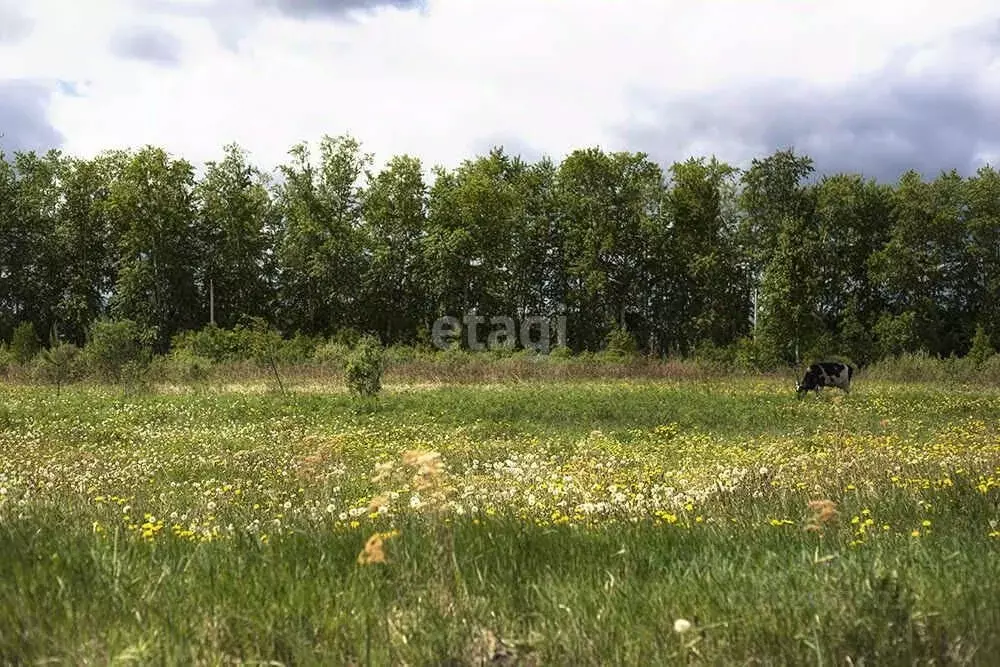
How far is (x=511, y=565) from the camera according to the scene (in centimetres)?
443

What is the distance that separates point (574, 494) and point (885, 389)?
1050 inches

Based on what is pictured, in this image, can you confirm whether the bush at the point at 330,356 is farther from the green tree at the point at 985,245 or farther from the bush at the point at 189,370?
the green tree at the point at 985,245

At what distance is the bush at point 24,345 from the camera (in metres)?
47.1

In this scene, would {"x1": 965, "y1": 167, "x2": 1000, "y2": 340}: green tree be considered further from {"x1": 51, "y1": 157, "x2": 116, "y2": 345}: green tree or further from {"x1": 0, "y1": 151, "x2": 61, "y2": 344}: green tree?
{"x1": 0, "y1": 151, "x2": 61, "y2": 344}: green tree

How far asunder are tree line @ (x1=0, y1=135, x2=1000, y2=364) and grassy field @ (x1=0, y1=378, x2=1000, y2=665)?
57367 mm

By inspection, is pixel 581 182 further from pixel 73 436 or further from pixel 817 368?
pixel 73 436

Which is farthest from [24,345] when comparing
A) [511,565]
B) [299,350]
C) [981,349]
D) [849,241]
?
[849,241]

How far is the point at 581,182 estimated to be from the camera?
241 ft

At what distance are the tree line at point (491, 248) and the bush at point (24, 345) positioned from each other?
1637 centimetres

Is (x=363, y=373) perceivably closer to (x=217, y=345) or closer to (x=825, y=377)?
(x=825, y=377)

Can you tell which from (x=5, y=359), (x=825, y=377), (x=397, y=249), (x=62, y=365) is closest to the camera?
(x=825, y=377)

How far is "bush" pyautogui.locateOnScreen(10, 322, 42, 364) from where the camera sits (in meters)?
47.1

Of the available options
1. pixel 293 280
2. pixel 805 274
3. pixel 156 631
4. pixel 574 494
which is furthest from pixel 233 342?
pixel 156 631

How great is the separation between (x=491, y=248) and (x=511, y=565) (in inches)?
2720
